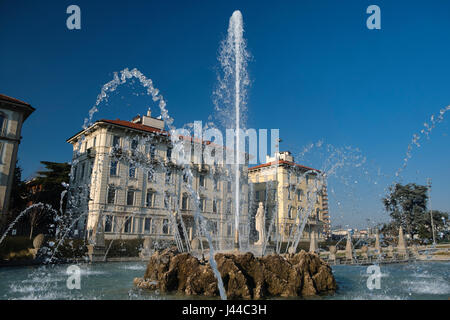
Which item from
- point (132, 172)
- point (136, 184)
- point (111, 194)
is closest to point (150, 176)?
point (136, 184)

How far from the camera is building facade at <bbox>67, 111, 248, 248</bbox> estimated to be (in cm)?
3378

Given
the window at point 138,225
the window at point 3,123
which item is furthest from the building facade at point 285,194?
the window at point 3,123

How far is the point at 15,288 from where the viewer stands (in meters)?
11.6

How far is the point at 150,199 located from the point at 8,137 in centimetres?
1565

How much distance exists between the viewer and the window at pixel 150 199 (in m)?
36.8

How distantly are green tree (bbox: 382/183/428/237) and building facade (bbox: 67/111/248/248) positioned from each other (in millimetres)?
35523

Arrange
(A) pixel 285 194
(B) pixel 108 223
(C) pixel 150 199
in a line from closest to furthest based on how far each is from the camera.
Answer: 1. (B) pixel 108 223
2. (C) pixel 150 199
3. (A) pixel 285 194

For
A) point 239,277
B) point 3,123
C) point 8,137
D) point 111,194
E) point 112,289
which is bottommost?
point 112,289

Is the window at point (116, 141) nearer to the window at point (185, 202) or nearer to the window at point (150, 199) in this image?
the window at point (150, 199)

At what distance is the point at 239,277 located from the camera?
10492 mm

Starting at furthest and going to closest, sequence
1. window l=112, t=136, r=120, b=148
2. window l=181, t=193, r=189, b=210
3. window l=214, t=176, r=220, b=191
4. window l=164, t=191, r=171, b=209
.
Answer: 1. window l=214, t=176, r=220, b=191
2. window l=181, t=193, r=189, b=210
3. window l=164, t=191, r=171, b=209
4. window l=112, t=136, r=120, b=148

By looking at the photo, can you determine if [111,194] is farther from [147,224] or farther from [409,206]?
[409,206]

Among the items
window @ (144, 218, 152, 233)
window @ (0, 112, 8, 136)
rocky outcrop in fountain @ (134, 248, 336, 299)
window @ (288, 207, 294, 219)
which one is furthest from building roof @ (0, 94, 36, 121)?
window @ (288, 207, 294, 219)

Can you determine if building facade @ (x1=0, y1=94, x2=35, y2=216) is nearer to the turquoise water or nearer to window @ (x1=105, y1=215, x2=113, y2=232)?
window @ (x1=105, y1=215, x2=113, y2=232)
